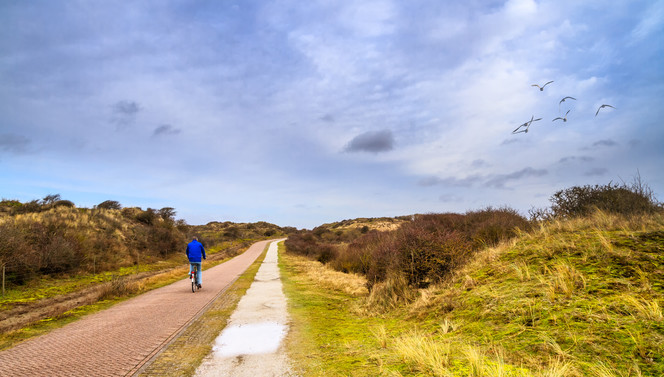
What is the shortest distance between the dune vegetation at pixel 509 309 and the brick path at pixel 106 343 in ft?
9.04

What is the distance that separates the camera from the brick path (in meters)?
5.35

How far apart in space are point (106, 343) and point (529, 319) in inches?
306

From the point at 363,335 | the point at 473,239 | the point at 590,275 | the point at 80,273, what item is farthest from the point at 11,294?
the point at 590,275

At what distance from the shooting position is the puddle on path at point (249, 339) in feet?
20.1

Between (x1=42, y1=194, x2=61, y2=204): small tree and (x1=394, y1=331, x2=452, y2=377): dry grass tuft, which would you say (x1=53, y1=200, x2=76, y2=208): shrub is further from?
(x1=394, y1=331, x2=452, y2=377): dry grass tuft

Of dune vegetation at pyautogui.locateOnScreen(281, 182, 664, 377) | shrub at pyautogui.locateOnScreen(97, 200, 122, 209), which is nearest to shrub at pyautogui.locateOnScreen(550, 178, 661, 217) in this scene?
dune vegetation at pyautogui.locateOnScreen(281, 182, 664, 377)

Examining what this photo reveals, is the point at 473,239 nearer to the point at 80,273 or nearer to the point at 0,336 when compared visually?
the point at 0,336

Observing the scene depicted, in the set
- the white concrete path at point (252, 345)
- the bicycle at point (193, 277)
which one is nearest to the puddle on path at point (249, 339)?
the white concrete path at point (252, 345)

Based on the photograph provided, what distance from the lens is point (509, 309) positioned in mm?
5828

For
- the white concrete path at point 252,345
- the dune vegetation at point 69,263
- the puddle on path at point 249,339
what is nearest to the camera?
the white concrete path at point 252,345

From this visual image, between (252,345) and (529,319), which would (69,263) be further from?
(529,319)

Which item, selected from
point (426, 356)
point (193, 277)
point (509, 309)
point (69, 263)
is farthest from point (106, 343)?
point (69, 263)

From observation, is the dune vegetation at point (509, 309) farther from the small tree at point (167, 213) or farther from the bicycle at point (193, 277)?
the small tree at point (167, 213)

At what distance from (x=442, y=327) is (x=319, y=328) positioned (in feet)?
9.71
